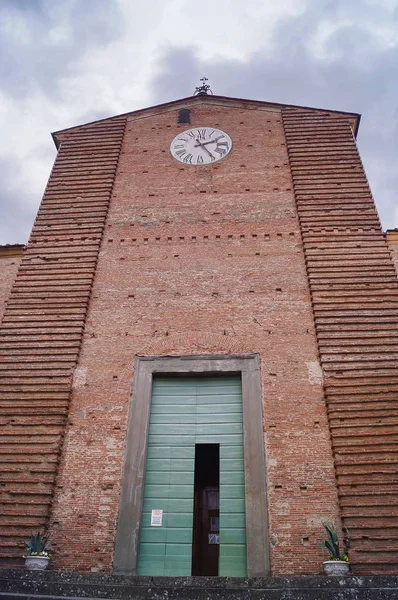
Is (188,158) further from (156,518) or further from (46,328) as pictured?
(156,518)

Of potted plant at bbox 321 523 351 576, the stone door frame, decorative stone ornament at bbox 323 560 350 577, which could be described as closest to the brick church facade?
the stone door frame

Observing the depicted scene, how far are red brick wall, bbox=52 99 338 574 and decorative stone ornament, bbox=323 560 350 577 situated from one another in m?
0.40

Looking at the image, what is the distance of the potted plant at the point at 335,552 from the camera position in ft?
23.7

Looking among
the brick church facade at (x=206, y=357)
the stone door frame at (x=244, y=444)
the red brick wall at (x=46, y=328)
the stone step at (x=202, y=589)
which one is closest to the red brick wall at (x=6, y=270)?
the brick church facade at (x=206, y=357)

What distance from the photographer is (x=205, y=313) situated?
10.4 metres

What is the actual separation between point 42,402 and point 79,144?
7886 millimetres

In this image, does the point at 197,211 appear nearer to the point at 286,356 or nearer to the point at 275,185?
Answer: the point at 275,185

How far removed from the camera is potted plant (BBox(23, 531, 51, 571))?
7445 mm

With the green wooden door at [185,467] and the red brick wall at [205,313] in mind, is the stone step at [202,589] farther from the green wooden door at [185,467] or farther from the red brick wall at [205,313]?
the green wooden door at [185,467]

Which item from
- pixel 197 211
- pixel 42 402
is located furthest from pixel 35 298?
pixel 197 211

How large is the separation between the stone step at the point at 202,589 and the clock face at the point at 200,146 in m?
10.3

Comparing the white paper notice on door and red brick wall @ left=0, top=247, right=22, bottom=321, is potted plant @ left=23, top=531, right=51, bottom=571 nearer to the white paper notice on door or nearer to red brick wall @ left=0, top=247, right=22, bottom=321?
the white paper notice on door

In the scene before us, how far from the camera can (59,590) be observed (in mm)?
4988

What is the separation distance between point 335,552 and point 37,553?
4.40m
